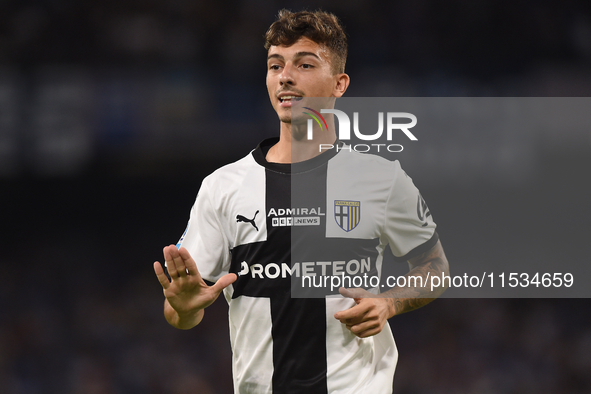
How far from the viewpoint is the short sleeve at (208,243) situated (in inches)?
96.0

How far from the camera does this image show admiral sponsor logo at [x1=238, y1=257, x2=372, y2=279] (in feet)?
7.67

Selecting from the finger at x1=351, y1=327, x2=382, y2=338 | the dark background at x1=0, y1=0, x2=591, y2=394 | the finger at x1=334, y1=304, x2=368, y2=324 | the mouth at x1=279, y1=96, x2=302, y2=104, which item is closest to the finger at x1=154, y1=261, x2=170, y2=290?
the finger at x1=334, y1=304, x2=368, y2=324

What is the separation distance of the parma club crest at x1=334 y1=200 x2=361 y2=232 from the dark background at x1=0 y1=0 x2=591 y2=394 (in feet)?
8.82

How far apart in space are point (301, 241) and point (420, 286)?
21.0 inches

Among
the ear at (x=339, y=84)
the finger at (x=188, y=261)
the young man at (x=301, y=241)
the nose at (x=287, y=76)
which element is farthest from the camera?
the ear at (x=339, y=84)

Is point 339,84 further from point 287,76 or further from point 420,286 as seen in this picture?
point 420,286

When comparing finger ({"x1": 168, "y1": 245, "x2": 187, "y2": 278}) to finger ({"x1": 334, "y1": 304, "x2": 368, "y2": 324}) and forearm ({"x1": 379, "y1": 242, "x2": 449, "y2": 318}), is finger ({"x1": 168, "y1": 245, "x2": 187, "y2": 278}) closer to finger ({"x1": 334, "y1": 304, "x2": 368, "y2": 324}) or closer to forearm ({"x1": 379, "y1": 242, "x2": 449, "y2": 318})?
finger ({"x1": 334, "y1": 304, "x2": 368, "y2": 324})

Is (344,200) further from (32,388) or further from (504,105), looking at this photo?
(32,388)

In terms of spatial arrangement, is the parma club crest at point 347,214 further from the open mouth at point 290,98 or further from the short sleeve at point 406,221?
the open mouth at point 290,98

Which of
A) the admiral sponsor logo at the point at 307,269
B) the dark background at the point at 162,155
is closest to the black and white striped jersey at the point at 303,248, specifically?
the admiral sponsor logo at the point at 307,269

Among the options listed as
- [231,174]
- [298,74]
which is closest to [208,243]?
[231,174]

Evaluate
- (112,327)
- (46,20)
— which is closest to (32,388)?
(112,327)

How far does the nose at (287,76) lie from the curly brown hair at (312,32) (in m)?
Answer: 0.11

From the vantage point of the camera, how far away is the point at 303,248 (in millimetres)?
2369
